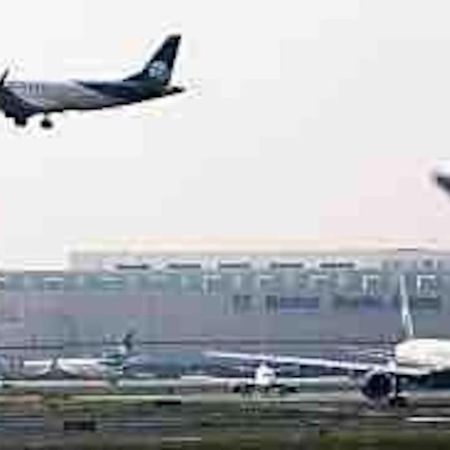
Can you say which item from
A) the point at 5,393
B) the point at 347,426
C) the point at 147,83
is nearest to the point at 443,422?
the point at 347,426

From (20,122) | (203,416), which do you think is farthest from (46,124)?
(203,416)

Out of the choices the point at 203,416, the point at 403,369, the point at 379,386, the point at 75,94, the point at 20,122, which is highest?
the point at 75,94

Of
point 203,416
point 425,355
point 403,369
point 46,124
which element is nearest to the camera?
point 203,416

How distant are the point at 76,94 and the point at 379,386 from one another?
82.3 feet

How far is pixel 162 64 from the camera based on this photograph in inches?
5108

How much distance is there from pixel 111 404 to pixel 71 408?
659 centimetres

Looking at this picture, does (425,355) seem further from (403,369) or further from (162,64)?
(162,64)

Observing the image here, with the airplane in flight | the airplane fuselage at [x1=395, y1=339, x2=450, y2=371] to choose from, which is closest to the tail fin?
the airplane in flight

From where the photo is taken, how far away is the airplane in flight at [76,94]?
119000 mm

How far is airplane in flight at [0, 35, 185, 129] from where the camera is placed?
11900cm

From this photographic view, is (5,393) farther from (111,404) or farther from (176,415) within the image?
(176,415)

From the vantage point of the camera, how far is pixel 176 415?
10219 cm

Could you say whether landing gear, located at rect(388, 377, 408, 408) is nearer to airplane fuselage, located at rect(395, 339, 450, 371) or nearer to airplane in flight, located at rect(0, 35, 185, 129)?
airplane fuselage, located at rect(395, 339, 450, 371)

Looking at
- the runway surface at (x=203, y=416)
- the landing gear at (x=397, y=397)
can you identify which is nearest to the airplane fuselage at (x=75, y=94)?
the runway surface at (x=203, y=416)
